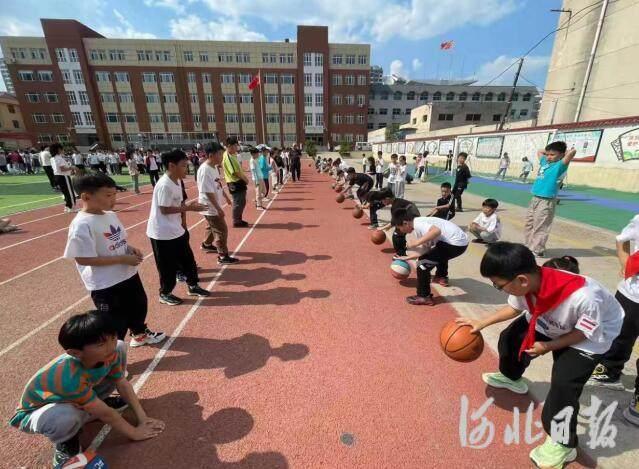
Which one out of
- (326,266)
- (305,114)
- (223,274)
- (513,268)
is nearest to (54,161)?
(223,274)

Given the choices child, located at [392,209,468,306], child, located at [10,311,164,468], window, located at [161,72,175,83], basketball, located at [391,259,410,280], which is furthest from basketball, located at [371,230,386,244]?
window, located at [161,72,175,83]

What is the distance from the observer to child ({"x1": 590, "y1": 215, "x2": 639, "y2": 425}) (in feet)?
8.41

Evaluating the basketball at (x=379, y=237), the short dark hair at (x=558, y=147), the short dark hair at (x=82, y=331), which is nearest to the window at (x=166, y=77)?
the basketball at (x=379, y=237)

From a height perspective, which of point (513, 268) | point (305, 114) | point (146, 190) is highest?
point (305, 114)

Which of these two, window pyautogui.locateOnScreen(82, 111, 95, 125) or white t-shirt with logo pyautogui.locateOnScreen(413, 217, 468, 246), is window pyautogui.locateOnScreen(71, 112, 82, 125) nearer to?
window pyautogui.locateOnScreen(82, 111, 95, 125)

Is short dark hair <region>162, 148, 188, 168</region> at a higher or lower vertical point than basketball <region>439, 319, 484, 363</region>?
higher

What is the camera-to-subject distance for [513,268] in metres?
2.04

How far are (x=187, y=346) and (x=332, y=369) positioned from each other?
5.94 feet

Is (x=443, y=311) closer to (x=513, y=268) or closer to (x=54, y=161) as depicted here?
(x=513, y=268)

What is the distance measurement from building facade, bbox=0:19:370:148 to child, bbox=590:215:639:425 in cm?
5345

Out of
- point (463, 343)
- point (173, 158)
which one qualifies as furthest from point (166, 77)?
point (463, 343)

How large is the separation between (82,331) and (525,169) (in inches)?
835

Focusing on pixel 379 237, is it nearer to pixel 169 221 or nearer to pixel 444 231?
pixel 444 231

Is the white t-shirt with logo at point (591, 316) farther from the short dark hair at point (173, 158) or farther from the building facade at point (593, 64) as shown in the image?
the building facade at point (593, 64)
